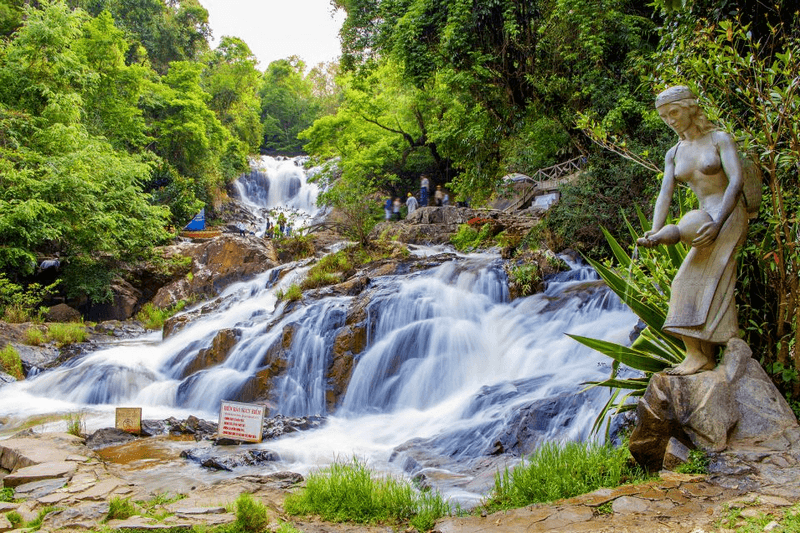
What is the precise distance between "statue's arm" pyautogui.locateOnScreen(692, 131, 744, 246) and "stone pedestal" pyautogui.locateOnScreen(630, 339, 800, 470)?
0.83m

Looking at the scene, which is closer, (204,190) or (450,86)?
(450,86)

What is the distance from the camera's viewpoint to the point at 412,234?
62.8 ft

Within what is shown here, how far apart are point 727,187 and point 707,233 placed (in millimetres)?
380

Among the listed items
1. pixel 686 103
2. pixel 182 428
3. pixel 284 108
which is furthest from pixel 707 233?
pixel 284 108

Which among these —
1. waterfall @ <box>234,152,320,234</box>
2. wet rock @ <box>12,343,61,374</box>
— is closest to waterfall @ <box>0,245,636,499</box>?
wet rock @ <box>12,343,61,374</box>

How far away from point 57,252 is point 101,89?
766cm

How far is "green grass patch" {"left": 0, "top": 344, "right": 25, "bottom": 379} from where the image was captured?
11742mm

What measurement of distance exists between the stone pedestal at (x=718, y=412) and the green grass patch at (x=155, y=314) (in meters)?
14.7

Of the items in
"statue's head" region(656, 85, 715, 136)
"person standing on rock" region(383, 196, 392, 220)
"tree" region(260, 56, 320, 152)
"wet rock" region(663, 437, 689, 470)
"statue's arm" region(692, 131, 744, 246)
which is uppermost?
"tree" region(260, 56, 320, 152)

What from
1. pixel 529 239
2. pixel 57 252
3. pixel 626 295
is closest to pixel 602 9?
pixel 529 239

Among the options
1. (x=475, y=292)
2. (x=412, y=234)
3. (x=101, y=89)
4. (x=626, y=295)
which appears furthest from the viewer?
(x=101, y=89)

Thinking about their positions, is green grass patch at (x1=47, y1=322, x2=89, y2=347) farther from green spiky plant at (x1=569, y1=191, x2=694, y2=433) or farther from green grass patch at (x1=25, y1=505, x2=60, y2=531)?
green spiky plant at (x1=569, y1=191, x2=694, y2=433)

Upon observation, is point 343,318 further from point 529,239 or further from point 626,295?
point 626,295

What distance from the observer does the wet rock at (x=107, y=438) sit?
23.5ft
